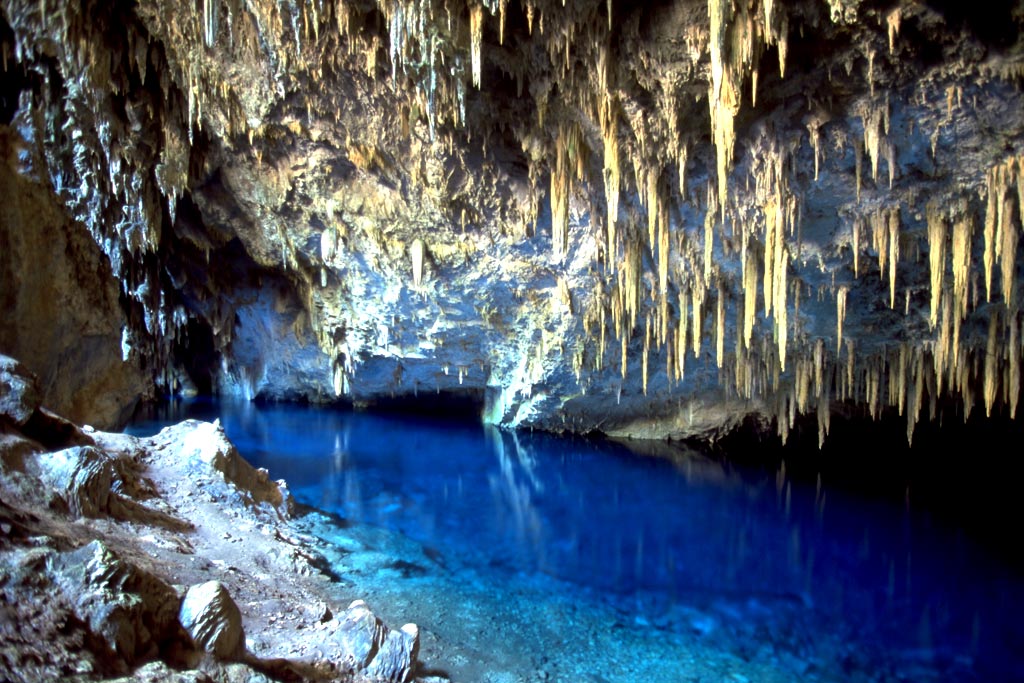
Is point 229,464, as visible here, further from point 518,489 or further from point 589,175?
point 589,175

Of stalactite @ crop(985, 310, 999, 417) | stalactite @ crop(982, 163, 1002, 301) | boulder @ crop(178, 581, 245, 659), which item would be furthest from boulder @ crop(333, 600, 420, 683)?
stalactite @ crop(985, 310, 999, 417)

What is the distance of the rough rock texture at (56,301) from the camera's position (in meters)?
5.44

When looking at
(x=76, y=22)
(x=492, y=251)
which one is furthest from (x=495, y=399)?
(x=76, y=22)

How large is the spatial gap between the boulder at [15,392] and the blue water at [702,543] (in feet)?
12.4

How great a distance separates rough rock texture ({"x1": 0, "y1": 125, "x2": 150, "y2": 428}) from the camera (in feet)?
17.8

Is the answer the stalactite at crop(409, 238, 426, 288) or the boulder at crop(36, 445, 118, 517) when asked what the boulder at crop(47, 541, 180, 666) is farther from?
the stalactite at crop(409, 238, 426, 288)

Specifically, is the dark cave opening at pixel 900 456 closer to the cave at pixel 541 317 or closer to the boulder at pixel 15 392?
the cave at pixel 541 317

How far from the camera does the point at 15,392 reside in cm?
409

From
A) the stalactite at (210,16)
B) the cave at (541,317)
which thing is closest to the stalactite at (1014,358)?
the cave at (541,317)

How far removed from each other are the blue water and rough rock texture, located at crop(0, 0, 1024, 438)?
1.92 meters

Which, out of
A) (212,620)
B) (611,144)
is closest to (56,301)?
(212,620)

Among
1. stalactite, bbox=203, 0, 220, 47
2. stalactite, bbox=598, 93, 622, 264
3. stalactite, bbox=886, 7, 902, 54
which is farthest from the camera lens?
stalactite, bbox=598, 93, 622, 264

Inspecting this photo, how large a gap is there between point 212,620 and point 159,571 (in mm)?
1533

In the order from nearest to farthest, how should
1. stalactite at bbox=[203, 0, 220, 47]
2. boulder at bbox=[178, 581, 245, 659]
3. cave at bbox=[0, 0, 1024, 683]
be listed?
boulder at bbox=[178, 581, 245, 659] < cave at bbox=[0, 0, 1024, 683] < stalactite at bbox=[203, 0, 220, 47]
